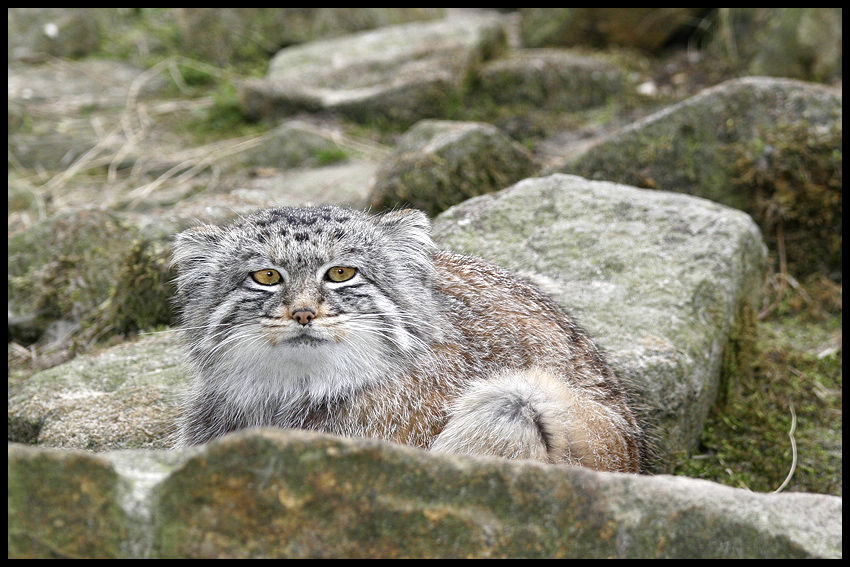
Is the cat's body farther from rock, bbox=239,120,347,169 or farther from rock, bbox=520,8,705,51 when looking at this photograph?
rock, bbox=520,8,705,51

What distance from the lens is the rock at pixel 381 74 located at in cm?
1222

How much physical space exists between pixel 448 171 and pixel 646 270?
7.65 feet

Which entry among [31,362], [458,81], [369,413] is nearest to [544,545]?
[369,413]

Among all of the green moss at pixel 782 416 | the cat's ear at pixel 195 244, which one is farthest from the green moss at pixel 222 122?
the green moss at pixel 782 416

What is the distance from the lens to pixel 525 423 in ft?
14.1

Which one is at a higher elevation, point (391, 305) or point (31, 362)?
point (391, 305)

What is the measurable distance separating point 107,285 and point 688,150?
219 inches

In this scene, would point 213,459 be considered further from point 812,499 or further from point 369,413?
point 812,499

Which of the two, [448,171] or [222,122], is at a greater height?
[448,171]

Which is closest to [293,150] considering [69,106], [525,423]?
[69,106]

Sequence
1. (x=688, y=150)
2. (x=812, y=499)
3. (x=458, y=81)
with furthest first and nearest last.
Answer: (x=458, y=81)
(x=688, y=150)
(x=812, y=499)

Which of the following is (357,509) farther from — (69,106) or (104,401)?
(69,106)

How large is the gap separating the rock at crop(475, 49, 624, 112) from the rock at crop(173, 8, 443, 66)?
3880 mm

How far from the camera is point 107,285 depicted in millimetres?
8070
